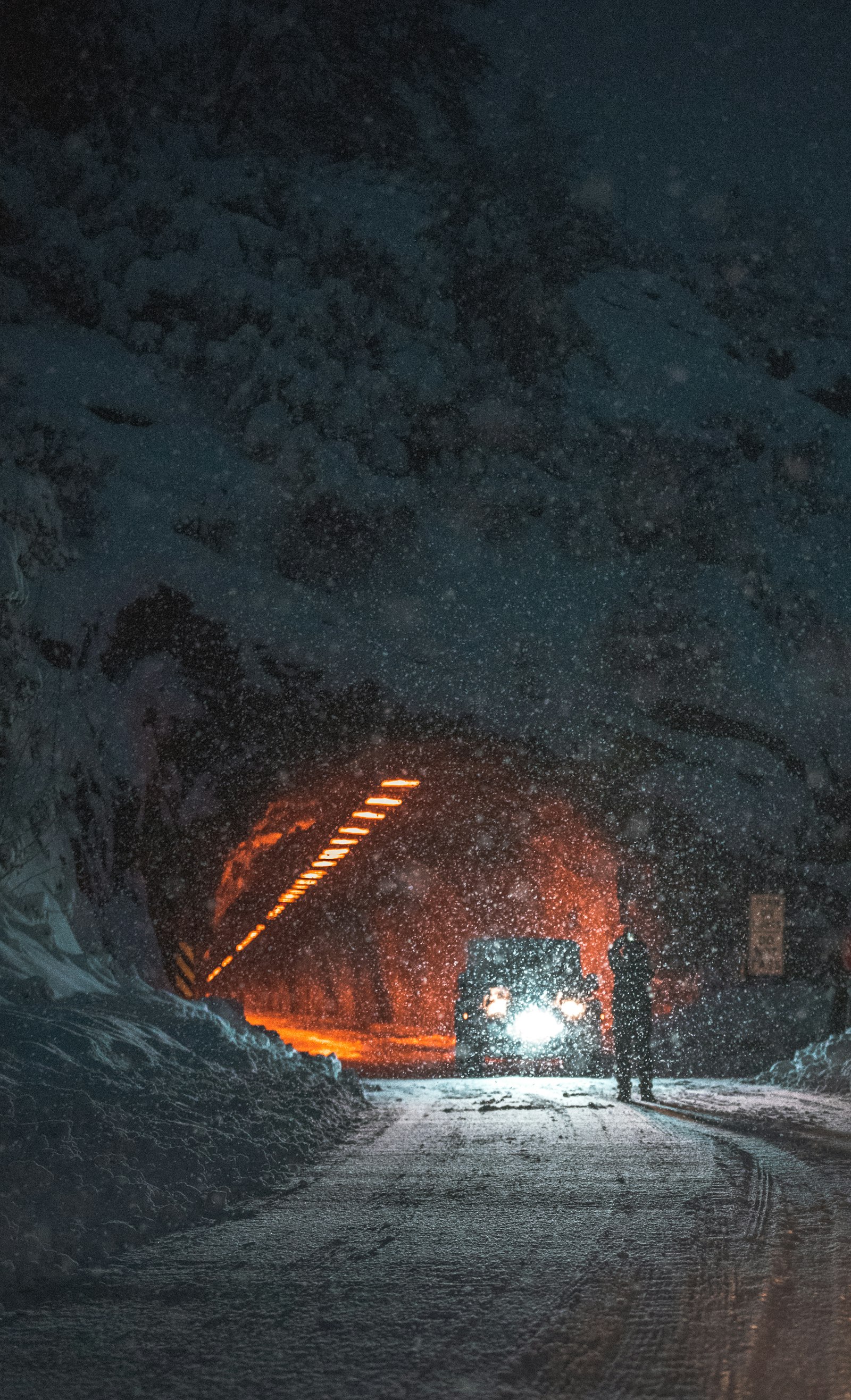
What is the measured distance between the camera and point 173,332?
23.1 metres

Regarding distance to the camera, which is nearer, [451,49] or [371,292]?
[371,292]

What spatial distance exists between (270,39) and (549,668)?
15964 millimetres

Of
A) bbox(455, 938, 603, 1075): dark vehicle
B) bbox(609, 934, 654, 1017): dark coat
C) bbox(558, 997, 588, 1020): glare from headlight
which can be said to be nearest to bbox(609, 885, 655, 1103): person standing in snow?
bbox(609, 934, 654, 1017): dark coat

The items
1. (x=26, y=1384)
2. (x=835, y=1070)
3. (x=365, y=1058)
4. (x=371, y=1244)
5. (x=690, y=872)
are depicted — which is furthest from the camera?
(x=365, y=1058)

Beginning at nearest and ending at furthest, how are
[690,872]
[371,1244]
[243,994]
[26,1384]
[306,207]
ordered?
[26,1384]
[371,1244]
[690,872]
[306,207]
[243,994]

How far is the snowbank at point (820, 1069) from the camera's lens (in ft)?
47.3

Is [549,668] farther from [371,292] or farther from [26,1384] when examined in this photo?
[26,1384]

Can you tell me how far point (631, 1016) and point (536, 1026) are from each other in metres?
7.06

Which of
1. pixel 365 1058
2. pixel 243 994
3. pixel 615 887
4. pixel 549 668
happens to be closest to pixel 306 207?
pixel 549 668

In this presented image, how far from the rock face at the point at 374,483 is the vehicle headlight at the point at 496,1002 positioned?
13.4ft

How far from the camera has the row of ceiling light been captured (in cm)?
2288

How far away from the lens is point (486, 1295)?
13.4 ft

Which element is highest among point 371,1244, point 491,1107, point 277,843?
point 371,1244

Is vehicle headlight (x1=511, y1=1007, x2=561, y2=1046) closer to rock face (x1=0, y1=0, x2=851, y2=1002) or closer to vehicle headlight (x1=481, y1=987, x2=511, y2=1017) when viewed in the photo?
vehicle headlight (x1=481, y1=987, x2=511, y2=1017)
